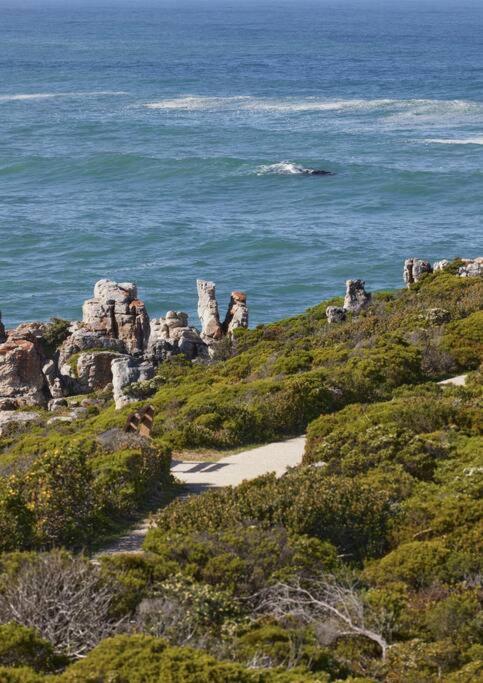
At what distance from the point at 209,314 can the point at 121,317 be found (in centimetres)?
292

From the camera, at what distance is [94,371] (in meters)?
37.0

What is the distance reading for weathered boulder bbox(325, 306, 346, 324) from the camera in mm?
37906

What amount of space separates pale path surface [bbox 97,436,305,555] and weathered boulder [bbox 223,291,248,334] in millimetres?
15560

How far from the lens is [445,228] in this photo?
64250mm

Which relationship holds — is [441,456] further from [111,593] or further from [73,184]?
[73,184]

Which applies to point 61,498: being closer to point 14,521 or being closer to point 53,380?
point 14,521

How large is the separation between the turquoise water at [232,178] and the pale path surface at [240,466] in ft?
92.4

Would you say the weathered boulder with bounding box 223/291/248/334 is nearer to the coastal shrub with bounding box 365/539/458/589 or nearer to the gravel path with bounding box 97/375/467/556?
the gravel path with bounding box 97/375/467/556

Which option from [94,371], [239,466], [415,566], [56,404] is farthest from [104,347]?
[415,566]

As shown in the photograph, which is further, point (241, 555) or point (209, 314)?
point (209, 314)

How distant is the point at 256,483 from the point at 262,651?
585 centimetres

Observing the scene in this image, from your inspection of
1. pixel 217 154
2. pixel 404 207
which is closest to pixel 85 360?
pixel 404 207

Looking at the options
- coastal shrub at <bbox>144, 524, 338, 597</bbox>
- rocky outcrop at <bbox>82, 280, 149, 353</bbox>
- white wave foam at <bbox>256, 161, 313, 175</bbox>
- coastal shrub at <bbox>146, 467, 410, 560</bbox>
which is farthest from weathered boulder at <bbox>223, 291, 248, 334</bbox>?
white wave foam at <bbox>256, 161, 313, 175</bbox>

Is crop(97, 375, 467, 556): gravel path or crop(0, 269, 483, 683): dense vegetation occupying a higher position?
crop(0, 269, 483, 683): dense vegetation
